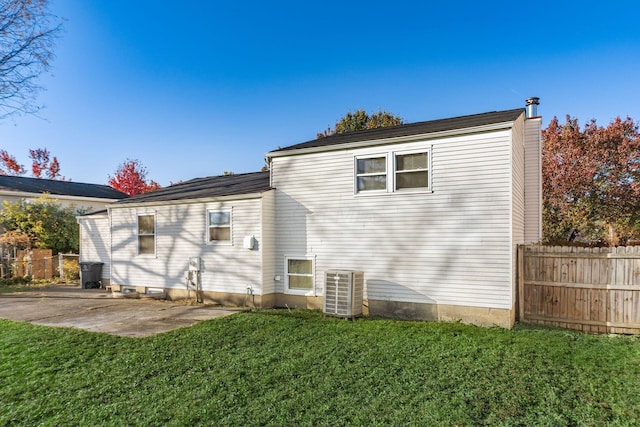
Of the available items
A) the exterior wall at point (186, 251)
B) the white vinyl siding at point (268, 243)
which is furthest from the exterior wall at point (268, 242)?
the exterior wall at point (186, 251)

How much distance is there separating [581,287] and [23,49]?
1189cm

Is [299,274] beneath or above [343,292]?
above

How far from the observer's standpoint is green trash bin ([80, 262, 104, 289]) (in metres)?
13.2

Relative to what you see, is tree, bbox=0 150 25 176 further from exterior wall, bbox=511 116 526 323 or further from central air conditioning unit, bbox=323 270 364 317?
exterior wall, bbox=511 116 526 323

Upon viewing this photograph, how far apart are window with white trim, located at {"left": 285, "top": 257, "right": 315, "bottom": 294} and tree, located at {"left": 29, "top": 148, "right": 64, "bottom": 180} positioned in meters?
34.6

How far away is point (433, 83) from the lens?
16984 mm

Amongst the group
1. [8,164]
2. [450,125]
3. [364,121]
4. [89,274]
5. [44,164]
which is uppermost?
[364,121]

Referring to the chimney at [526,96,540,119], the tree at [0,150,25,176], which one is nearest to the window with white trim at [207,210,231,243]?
the chimney at [526,96,540,119]

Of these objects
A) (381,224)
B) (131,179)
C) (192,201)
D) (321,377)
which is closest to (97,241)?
(192,201)

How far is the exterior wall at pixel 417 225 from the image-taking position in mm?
7188

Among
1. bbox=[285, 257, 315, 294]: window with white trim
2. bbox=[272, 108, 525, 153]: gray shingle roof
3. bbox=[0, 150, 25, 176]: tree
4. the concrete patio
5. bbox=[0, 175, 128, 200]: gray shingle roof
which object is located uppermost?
bbox=[0, 150, 25, 176]: tree

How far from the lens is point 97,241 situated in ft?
44.8

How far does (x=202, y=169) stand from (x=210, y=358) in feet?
82.7

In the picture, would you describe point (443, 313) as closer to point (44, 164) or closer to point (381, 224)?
point (381, 224)
